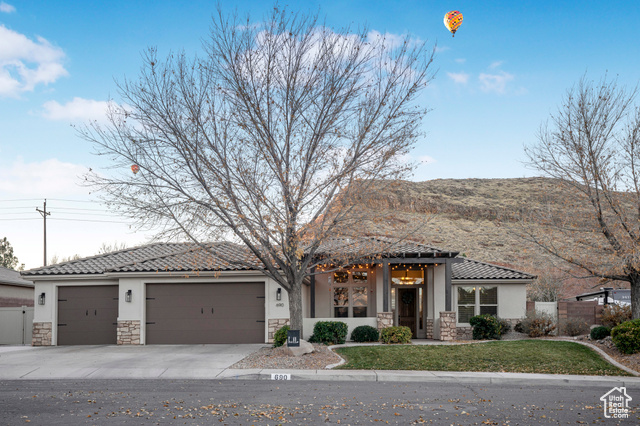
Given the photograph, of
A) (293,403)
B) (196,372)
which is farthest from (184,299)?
(293,403)

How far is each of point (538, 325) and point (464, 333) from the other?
2.95 meters

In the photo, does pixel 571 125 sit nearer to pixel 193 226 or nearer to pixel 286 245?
pixel 286 245

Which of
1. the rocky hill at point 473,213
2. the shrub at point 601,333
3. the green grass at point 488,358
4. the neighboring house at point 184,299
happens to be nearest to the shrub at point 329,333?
the neighboring house at point 184,299

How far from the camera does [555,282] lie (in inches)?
1341

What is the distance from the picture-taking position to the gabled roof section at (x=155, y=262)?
1939 cm

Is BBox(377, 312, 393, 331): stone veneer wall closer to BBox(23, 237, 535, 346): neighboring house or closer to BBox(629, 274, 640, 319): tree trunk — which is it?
BBox(23, 237, 535, 346): neighboring house

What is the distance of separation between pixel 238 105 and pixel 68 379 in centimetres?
813

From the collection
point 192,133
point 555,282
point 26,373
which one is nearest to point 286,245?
point 192,133

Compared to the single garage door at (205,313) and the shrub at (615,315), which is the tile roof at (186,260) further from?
the shrub at (615,315)

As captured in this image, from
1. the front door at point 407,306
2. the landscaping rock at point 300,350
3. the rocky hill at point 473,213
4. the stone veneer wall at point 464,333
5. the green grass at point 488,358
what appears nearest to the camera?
the green grass at point 488,358

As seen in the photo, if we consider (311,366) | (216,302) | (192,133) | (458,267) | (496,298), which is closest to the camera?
(311,366)

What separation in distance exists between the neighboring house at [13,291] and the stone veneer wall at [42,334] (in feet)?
26.1

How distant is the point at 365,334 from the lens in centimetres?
1916

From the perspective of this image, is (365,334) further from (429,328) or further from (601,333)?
(601,333)
